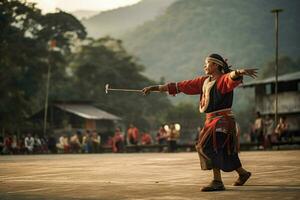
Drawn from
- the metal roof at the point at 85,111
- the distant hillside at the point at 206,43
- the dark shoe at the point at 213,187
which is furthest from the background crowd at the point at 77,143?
the distant hillside at the point at 206,43

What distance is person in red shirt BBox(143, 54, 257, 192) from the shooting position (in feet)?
24.7

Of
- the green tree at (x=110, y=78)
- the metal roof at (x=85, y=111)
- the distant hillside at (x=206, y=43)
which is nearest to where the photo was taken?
the metal roof at (x=85, y=111)

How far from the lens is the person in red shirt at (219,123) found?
7516 mm

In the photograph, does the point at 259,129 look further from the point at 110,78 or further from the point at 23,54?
the point at 110,78

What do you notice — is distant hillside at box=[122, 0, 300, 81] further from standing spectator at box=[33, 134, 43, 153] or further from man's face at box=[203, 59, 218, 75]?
man's face at box=[203, 59, 218, 75]

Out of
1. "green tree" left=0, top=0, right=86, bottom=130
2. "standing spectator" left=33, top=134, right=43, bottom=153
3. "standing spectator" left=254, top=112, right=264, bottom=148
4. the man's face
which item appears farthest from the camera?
"green tree" left=0, top=0, right=86, bottom=130

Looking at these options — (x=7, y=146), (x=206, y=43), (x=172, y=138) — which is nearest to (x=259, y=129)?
(x=172, y=138)

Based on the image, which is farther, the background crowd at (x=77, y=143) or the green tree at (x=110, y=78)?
the green tree at (x=110, y=78)

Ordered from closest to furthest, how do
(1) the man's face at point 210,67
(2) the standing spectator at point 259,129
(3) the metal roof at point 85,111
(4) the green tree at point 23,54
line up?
1. (1) the man's face at point 210,67
2. (2) the standing spectator at point 259,129
3. (4) the green tree at point 23,54
4. (3) the metal roof at point 85,111

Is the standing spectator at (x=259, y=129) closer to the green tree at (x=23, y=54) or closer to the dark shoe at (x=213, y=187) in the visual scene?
the dark shoe at (x=213, y=187)

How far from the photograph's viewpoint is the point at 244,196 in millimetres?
6172

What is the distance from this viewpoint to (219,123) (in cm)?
773

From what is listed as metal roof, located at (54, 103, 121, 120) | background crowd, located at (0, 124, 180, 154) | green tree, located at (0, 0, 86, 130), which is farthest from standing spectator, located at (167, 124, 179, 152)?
metal roof, located at (54, 103, 121, 120)

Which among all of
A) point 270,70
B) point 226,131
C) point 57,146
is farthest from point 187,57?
point 226,131
